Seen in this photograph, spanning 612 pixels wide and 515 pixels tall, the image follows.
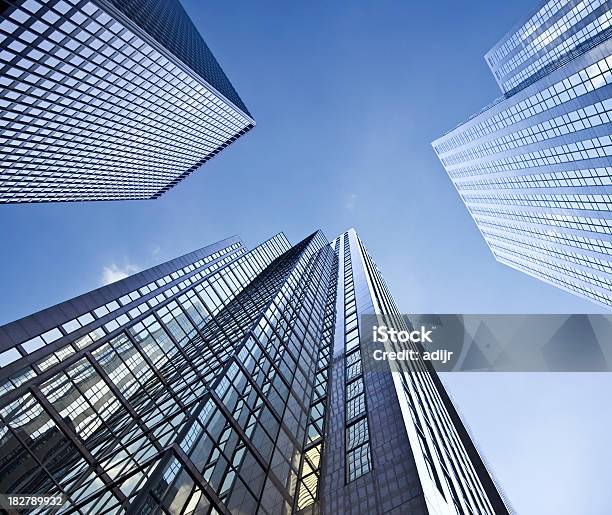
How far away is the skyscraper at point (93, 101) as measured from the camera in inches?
1921

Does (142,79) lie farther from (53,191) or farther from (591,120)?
(591,120)

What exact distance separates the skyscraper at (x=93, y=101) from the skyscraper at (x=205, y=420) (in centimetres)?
2921

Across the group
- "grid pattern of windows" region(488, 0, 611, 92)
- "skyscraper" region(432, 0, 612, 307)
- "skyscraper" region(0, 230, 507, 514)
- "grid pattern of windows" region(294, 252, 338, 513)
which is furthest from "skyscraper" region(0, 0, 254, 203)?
"grid pattern of windows" region(488, 0, 611, 92)

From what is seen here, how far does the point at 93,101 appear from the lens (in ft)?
214

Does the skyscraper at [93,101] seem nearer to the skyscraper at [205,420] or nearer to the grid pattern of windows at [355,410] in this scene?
the skyscraper at [205,420]

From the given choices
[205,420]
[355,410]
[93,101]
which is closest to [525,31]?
[93,101]

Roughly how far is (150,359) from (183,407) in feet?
36.8

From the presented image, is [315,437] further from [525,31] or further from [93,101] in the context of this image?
[525,31]

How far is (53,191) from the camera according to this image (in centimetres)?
9300

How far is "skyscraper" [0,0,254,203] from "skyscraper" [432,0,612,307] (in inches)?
2129

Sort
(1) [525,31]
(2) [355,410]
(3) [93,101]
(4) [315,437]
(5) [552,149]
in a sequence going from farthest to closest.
A: (1) [525,31] < (5) [552,149] < (3) [93,101] < (2) [355,410] < (4) [315,437]

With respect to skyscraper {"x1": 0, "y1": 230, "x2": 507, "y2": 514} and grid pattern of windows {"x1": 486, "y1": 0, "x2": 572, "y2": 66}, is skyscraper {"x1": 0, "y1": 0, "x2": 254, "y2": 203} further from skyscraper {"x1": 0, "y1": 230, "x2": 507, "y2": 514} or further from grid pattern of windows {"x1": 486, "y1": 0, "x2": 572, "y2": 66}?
grid pattern of windows {"x1": 486, "y1": 0, "x2": 572, "y2": 66}

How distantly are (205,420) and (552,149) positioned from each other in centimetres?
7084

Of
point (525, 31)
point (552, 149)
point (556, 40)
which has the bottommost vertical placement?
point (552, 149)
